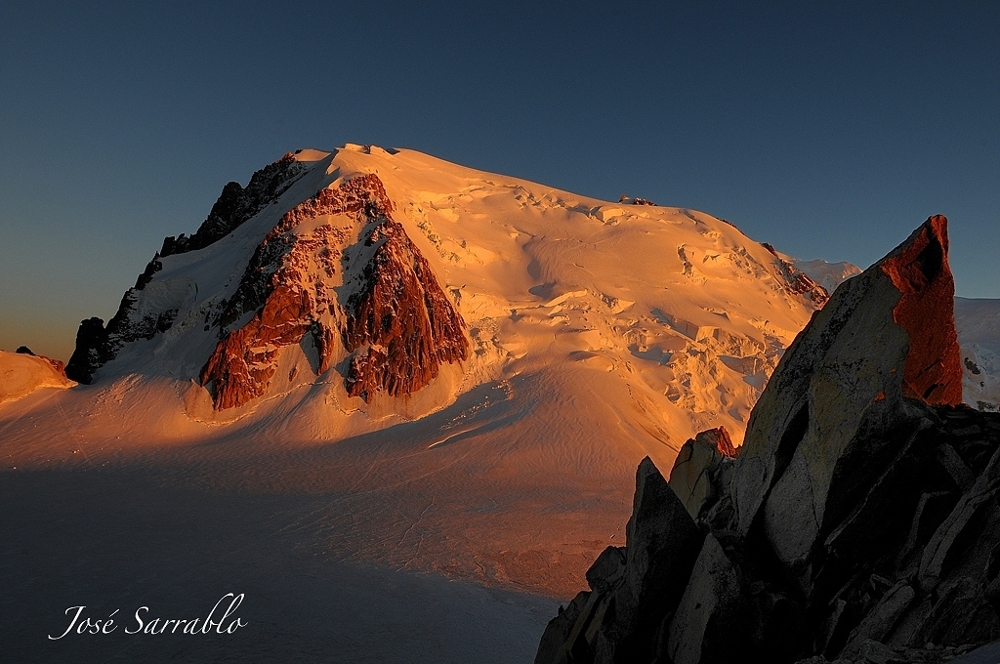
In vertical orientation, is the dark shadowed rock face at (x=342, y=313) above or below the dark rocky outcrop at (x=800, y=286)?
below

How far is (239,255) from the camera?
Result: 162 ft

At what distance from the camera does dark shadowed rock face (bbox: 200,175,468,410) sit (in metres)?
39.6

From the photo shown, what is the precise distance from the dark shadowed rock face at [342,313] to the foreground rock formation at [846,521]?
32.3 metres

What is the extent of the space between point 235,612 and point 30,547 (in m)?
9.87

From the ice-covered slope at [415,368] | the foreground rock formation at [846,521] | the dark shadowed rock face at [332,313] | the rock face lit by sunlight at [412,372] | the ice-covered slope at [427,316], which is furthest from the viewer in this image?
the dark shadowed rock face at [332,313]

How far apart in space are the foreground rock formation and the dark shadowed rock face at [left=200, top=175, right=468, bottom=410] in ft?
106

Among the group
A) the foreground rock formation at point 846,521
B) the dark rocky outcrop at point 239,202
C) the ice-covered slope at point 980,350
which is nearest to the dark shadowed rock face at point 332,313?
the dark rocky outcrop at point 239,202

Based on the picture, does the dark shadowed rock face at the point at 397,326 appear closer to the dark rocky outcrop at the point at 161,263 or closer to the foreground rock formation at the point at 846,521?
the dark rocky outcrop at the point at 161,263

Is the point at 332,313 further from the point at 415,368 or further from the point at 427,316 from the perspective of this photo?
the point at 415,368

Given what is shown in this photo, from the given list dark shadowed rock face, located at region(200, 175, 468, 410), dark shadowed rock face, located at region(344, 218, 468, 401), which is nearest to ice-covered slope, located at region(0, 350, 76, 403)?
dark shadowed rock face, located at region(200, 175, 468, 410)

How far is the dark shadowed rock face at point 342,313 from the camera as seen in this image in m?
39.6

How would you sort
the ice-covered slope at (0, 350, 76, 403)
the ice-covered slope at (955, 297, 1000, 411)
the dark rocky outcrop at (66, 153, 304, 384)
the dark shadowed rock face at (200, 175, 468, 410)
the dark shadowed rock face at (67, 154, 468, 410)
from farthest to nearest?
the dark rocky outcrop at (66, 153, 304, 384)
the ice-covered slope at (955, 297, 1000, 411)
the ice-covered slope at (0, 350, 76, 403)
the dark shadowed rock face at (67, 154, 468, 410)
the dark shadowed rock face at (200, 175, 468, 410)

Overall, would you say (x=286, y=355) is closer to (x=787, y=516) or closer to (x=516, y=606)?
(x=516, y=606)

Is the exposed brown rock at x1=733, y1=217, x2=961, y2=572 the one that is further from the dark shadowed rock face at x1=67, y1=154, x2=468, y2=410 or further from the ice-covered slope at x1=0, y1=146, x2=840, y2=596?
the dark shadowed rock face at x1=67, y1=154, x2=468, y2=410
